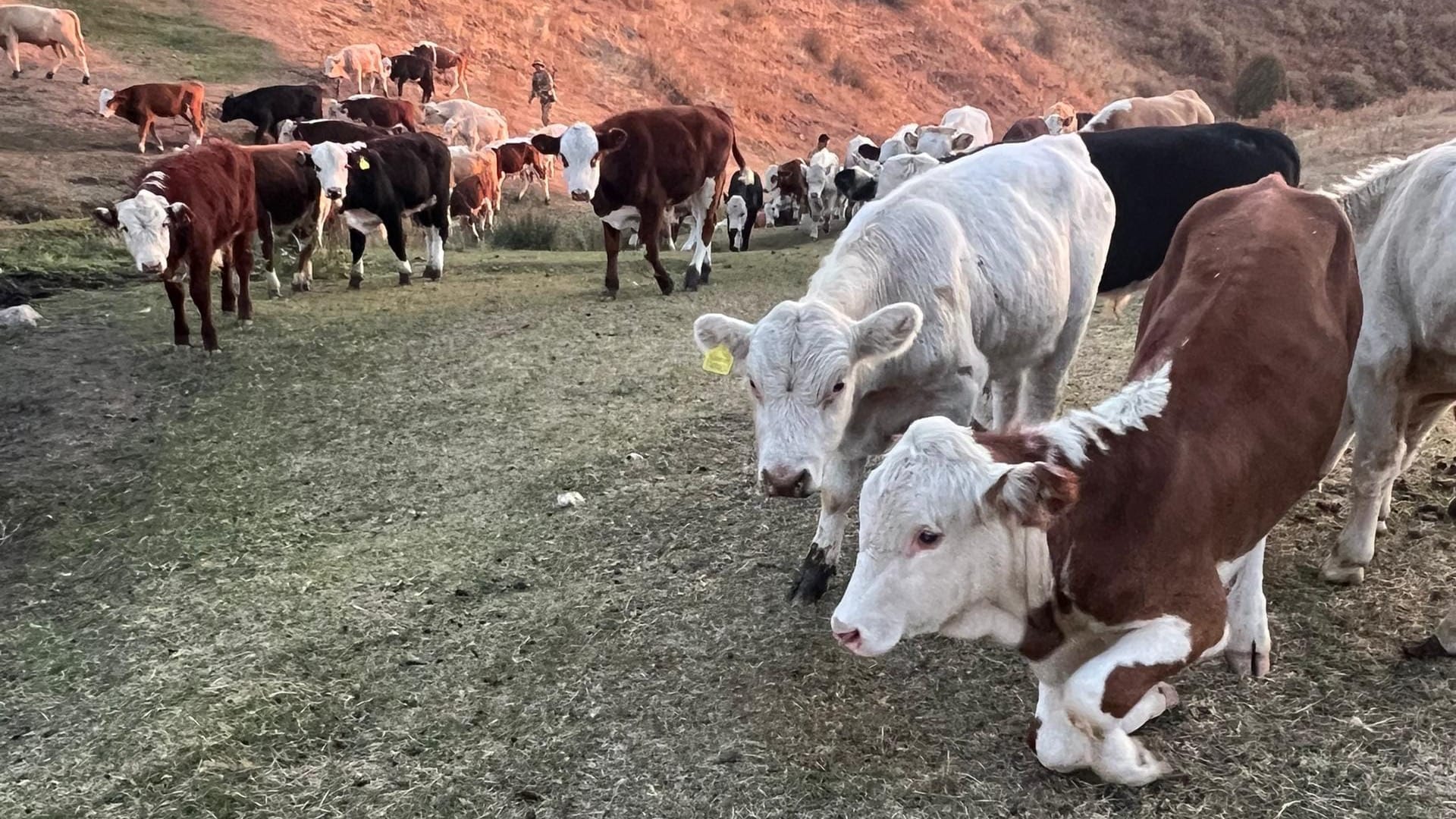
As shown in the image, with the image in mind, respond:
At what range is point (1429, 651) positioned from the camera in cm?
312

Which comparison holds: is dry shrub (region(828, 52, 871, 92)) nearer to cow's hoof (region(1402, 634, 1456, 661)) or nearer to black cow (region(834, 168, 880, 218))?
black cow (region(834, 168, 880, 218))

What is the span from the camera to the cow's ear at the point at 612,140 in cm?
982

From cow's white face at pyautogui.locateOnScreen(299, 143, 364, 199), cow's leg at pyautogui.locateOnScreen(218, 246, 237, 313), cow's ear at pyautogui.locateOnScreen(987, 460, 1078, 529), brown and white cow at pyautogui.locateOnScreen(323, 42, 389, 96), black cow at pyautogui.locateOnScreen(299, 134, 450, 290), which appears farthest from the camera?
brown and white cow at pyautogui.locateOnScreen(323, 42, 389, 96)

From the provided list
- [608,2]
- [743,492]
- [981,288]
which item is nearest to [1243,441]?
[981,288]

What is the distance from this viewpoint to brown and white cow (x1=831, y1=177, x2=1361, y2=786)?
2.40 m

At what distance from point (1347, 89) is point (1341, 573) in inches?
1785

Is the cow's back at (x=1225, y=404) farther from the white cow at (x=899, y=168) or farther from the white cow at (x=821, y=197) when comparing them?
the white cow at (x=821, y=197)

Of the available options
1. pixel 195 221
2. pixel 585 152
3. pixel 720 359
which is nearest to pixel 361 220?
pixel 585 152

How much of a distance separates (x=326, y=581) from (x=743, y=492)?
2116 millimetres

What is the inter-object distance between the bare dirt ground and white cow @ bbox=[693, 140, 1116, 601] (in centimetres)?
74

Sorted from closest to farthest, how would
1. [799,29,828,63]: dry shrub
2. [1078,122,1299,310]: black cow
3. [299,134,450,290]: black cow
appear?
[1078,122,1299,310]: black cow
[299,134,450,290]: black cow
[799,29,828,63]: dry shrub

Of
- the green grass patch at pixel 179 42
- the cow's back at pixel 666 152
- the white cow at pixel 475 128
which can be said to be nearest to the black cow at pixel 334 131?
the cow's back at pixel 666 152

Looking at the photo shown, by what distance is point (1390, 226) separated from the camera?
377 centimetres

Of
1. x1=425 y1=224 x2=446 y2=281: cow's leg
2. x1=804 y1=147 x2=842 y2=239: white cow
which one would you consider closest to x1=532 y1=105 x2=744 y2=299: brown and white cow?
x1=425 y1=224 x2=446 y2=281: cow's leg
